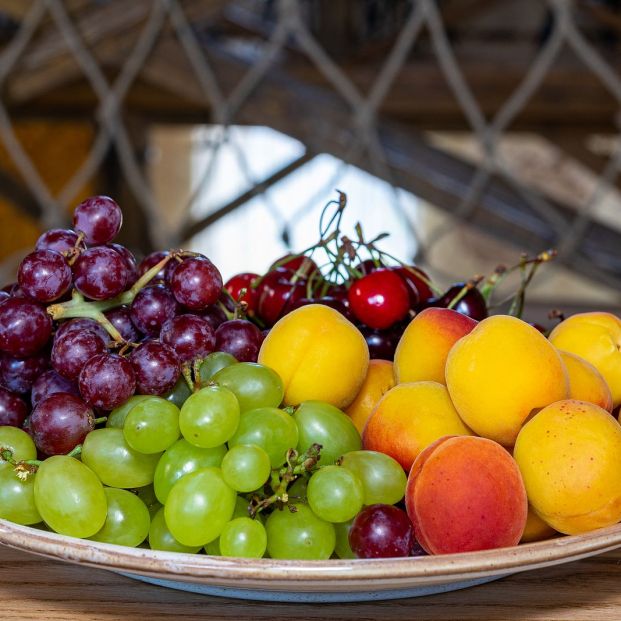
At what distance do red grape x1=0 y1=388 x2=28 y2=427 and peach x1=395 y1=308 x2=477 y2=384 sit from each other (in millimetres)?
283

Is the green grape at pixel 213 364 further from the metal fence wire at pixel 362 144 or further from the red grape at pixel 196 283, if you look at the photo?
the metal fence wire at pixel 362 144

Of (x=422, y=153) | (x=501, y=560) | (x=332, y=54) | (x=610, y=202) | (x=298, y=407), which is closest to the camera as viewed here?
(x=501, y=560)

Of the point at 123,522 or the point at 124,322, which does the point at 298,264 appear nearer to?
the point at 124,322

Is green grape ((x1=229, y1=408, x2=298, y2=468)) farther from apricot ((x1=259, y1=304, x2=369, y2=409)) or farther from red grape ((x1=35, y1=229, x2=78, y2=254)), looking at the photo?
red grape ((x1=35, y1=229, x2=78, y2=254))

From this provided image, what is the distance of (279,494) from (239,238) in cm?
479

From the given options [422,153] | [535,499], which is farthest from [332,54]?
[535,499]

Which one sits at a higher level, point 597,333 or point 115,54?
point 115,54

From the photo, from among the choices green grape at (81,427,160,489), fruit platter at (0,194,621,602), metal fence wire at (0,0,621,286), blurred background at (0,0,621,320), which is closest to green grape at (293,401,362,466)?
fruit platter at (0,194,621,602)

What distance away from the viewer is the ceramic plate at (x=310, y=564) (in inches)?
18.2

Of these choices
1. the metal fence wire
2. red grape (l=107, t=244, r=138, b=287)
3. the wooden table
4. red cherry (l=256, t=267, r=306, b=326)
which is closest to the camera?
the wooden table

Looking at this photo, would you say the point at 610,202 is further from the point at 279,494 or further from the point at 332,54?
the point at 279,494

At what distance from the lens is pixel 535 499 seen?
562 millimetres

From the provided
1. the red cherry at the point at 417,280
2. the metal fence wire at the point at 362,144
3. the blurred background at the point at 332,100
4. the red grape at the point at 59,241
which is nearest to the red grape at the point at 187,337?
the red grape at the point at 59,241

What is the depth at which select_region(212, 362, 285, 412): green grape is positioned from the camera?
596 millimetres
